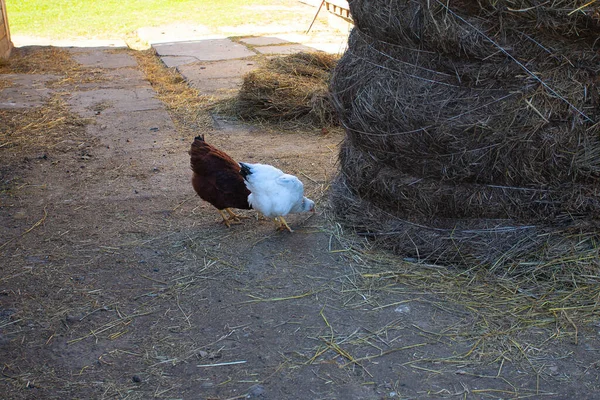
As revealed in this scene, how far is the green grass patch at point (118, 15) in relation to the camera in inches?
454

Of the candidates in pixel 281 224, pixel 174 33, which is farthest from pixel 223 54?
pixel 281 224

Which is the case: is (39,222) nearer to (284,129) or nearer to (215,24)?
(284,129)

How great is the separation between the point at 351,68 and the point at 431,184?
0.86 metres

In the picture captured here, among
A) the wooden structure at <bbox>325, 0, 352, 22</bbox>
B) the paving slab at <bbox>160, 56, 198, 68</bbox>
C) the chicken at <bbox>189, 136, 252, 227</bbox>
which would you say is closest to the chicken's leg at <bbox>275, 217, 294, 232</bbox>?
the chicken at <bbox>189, 136, 252, 227</bbox>

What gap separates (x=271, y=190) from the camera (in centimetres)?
398

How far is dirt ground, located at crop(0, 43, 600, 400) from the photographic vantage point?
277cm

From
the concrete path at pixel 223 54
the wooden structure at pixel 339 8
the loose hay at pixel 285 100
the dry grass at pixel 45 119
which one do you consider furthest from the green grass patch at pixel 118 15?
the loose hay at pixel 285 100

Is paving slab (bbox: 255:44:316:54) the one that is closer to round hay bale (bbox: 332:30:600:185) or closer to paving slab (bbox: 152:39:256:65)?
paving slab (bbox: 152:39:256:65)

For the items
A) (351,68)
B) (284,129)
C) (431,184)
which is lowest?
(284,129)

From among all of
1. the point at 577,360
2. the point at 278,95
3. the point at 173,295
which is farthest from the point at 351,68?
the point at 278,95

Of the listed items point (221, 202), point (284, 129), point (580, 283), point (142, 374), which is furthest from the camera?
point (284, 129)

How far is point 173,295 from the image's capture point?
3451 mm

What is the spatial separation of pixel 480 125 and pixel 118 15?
1123cm

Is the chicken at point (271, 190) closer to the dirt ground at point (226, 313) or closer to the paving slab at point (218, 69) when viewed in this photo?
the dirt ground at point (226, 313)
